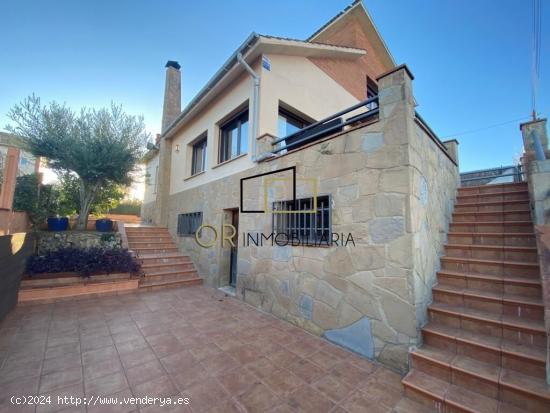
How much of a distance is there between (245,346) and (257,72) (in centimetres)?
562

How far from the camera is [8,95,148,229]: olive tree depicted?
679 cm

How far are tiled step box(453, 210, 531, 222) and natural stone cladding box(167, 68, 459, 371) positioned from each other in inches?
12.7

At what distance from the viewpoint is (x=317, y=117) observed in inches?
262

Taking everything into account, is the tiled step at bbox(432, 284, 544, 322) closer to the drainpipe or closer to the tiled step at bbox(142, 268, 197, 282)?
the drainpipe

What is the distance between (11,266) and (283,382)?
502cm

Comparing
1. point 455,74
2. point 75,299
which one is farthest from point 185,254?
point 455,74

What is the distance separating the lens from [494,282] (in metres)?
2.89

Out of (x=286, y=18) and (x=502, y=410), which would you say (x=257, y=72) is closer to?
(x=286, y=18)

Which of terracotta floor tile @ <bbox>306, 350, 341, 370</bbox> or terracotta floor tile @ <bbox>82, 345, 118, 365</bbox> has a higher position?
terracotta floor tile @ <bbox>306, 350, 341, 370</bbox>

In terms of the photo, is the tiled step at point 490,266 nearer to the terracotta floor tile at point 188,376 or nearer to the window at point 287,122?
the terracotta floor tile at point 188,376

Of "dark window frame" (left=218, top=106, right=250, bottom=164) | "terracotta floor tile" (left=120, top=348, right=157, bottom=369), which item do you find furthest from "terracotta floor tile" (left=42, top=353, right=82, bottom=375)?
"dark window frame" (left=218, top=106, right=250, bottom=164)

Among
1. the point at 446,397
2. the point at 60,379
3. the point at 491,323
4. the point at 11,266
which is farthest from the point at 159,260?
the point at 491,323

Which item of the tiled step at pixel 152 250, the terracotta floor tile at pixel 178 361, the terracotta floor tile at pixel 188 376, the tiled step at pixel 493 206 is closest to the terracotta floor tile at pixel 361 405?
the terracotta floor tile at pixel 188 376

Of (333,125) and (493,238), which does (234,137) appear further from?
(493,238)
